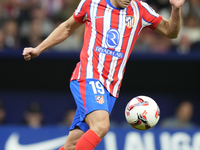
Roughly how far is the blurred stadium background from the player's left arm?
428 cm

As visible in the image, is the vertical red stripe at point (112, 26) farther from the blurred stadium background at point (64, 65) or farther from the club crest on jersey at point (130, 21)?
the blurred stadium background at point (64, 65)

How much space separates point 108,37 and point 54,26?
5017 millimetres

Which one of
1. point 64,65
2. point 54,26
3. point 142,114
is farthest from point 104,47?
point 64,65

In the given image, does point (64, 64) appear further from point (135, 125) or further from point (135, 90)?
point (135, 125)

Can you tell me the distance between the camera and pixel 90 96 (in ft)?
14.3

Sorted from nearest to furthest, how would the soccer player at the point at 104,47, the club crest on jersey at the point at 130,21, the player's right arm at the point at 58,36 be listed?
the soccer player at the point at 104,47 < the club crest on jersey at the point at 130,21 < the player's right arm at the point at 58,36

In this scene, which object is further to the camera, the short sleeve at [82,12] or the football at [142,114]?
the short sleeve at [82,12]

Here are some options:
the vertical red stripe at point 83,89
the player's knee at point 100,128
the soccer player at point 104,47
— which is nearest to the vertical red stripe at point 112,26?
the soccer player at point 104,47

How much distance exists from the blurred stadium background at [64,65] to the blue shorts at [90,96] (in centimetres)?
458

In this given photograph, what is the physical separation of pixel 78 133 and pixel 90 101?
0.63 metres

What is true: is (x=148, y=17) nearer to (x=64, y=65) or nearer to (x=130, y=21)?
(x=130, y=21)

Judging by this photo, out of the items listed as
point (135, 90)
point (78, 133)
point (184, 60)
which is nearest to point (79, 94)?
point (78, 133)

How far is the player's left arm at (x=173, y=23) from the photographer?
4.52 m

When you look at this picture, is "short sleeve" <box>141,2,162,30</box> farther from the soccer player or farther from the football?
the football
